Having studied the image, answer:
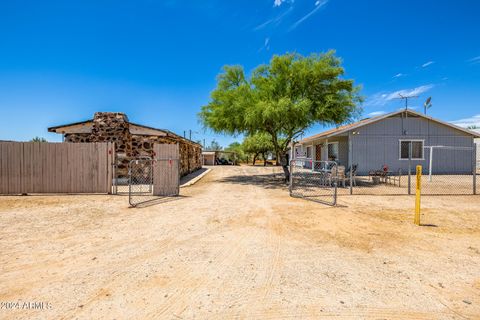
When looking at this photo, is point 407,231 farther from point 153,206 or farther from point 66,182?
point 66,182

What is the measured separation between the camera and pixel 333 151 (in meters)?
21.9

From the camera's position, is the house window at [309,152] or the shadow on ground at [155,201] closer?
the shadow on ground at [155,201]

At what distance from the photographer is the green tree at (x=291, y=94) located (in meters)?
13.2

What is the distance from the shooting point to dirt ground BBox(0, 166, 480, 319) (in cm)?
259

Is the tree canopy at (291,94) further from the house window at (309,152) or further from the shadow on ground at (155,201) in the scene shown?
the house window at (309,152)

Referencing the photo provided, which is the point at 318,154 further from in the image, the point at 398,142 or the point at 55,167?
the point at 55,167

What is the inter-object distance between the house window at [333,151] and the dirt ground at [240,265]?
48.6 ft

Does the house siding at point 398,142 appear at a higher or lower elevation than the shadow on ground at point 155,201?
higher

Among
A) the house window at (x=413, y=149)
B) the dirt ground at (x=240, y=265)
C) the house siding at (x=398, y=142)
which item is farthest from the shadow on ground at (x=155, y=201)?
the house window at (x=413, y=149)

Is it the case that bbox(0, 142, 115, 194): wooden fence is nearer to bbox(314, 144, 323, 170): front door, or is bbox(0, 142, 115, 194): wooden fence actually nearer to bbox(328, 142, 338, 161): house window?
bbox(328, 142, 338, 161): house window

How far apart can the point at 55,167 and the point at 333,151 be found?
20075 millimetres

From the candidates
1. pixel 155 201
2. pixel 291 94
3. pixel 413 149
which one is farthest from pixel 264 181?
pixel 413 149

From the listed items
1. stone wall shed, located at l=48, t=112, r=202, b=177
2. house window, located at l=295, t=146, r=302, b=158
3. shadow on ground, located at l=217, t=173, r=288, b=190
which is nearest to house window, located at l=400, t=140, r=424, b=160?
shadow on ground, located at l=217, t=173, r=288, b=190

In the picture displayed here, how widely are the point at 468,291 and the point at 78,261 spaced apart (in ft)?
17.3
